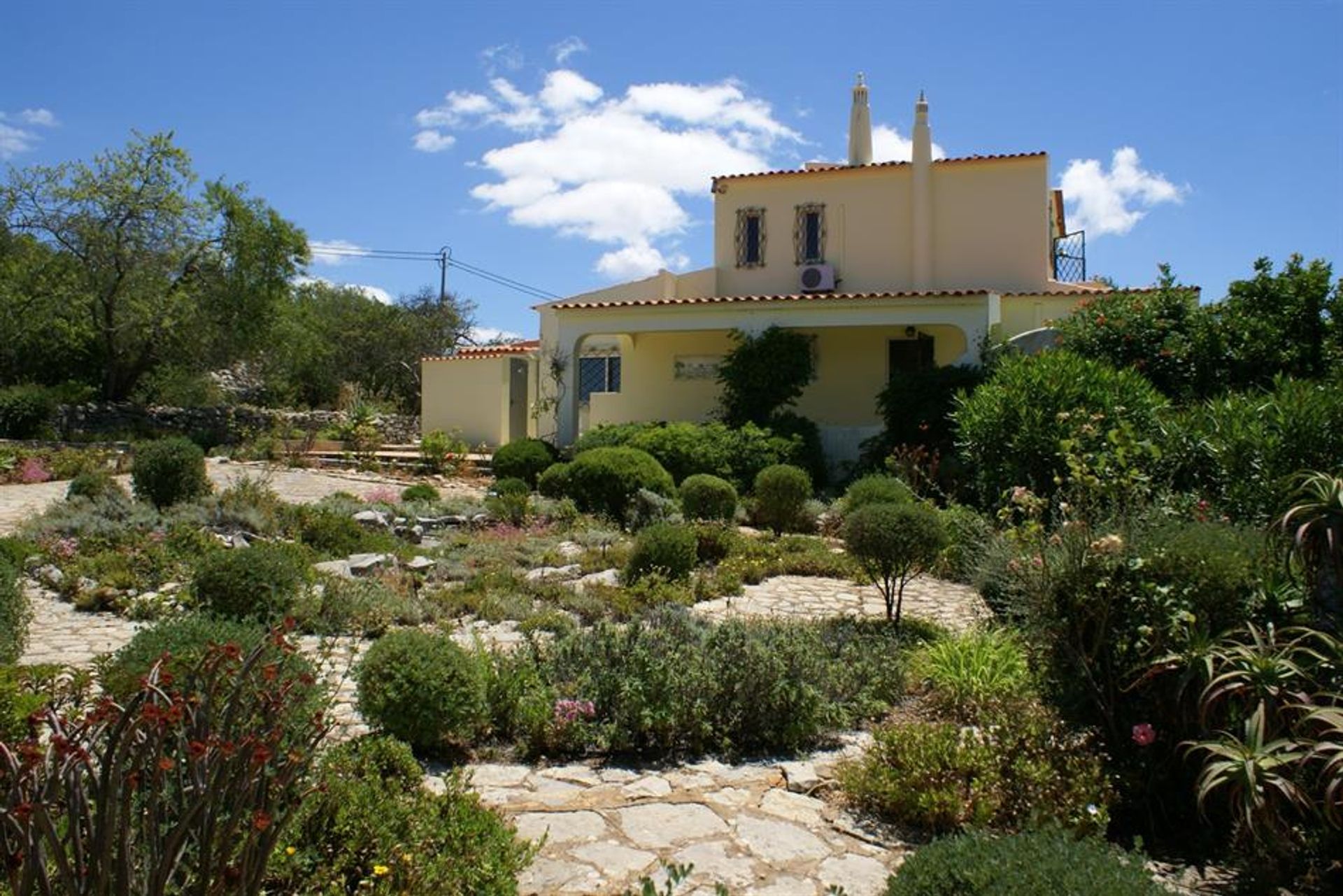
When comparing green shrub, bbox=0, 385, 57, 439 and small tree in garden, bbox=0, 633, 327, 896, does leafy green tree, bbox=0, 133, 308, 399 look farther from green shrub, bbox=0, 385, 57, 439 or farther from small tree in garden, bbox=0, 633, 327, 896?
small tree in garden, bbox=0, 633, 327, 896

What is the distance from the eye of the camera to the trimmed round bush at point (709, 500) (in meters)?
12.8

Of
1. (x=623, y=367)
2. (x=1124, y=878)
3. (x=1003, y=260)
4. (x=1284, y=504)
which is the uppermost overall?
(x=1003, y=260)

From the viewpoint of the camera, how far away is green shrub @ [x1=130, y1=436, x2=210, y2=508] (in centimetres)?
1215

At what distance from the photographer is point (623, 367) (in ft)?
71.2

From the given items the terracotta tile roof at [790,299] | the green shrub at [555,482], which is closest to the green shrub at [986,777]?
the green shrub at [555,482]

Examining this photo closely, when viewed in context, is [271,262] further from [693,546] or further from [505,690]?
[505,690]

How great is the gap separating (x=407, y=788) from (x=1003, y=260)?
1941 centimetres

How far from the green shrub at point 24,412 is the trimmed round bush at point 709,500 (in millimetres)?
15562

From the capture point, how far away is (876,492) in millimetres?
12281

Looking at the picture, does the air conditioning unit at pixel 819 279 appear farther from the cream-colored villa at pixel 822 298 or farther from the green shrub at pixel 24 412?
the green shrub at pixel 24 412

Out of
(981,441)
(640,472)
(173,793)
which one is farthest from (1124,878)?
(640,472)

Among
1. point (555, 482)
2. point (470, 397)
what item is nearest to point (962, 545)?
point (555, 482)

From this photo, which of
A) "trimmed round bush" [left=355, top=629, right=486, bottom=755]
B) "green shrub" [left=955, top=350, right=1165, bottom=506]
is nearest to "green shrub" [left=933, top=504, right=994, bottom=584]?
"green shrub" [left=955, top=350, right=1165, bottom=506]

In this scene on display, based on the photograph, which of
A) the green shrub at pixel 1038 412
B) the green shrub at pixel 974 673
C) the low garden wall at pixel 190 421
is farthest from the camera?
the low garden wall at pixel 190 421
